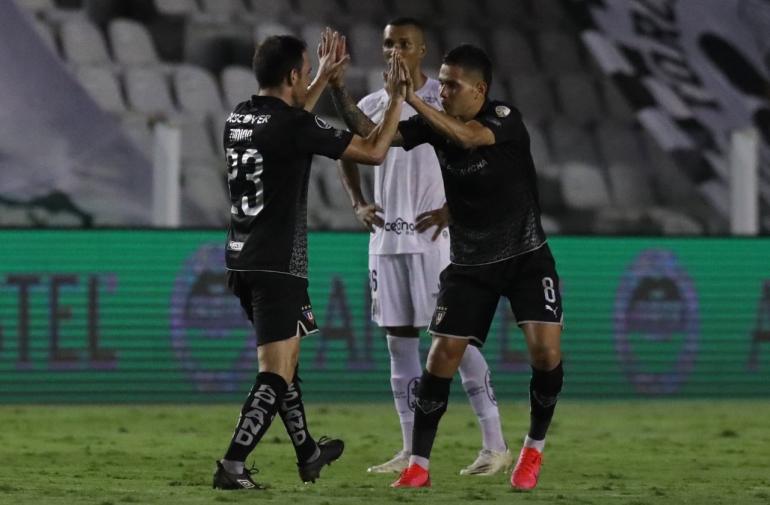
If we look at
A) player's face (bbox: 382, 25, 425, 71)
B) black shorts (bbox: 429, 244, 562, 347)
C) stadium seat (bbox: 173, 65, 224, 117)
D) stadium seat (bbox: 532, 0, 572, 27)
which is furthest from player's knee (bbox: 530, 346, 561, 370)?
stadium seat (bbox: 532, 0, 572, 27)

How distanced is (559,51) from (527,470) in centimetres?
1559

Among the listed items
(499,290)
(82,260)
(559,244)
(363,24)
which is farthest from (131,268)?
(363,24)

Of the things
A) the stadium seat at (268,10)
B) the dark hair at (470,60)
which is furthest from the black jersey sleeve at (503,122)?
the stadium seat at (268,10)

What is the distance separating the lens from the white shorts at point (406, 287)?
330 inches

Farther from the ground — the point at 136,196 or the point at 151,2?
the point at 151,2

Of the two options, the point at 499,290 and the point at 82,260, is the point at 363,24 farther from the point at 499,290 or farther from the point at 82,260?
the point at 499,290

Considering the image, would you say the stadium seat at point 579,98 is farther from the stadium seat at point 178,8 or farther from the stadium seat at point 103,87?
the stadium seat at point 103,87

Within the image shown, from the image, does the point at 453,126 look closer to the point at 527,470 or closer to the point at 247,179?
the point at 247,179

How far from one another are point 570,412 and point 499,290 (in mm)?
5995

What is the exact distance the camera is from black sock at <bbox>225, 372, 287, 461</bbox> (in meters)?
6.50

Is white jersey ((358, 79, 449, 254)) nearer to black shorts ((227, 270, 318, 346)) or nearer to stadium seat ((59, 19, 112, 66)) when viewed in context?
black shorts ((227, 270, 318, 346))

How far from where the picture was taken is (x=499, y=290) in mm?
7102

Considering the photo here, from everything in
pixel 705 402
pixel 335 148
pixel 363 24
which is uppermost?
pixel 363 24

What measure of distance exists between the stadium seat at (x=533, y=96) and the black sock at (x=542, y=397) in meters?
14.2
